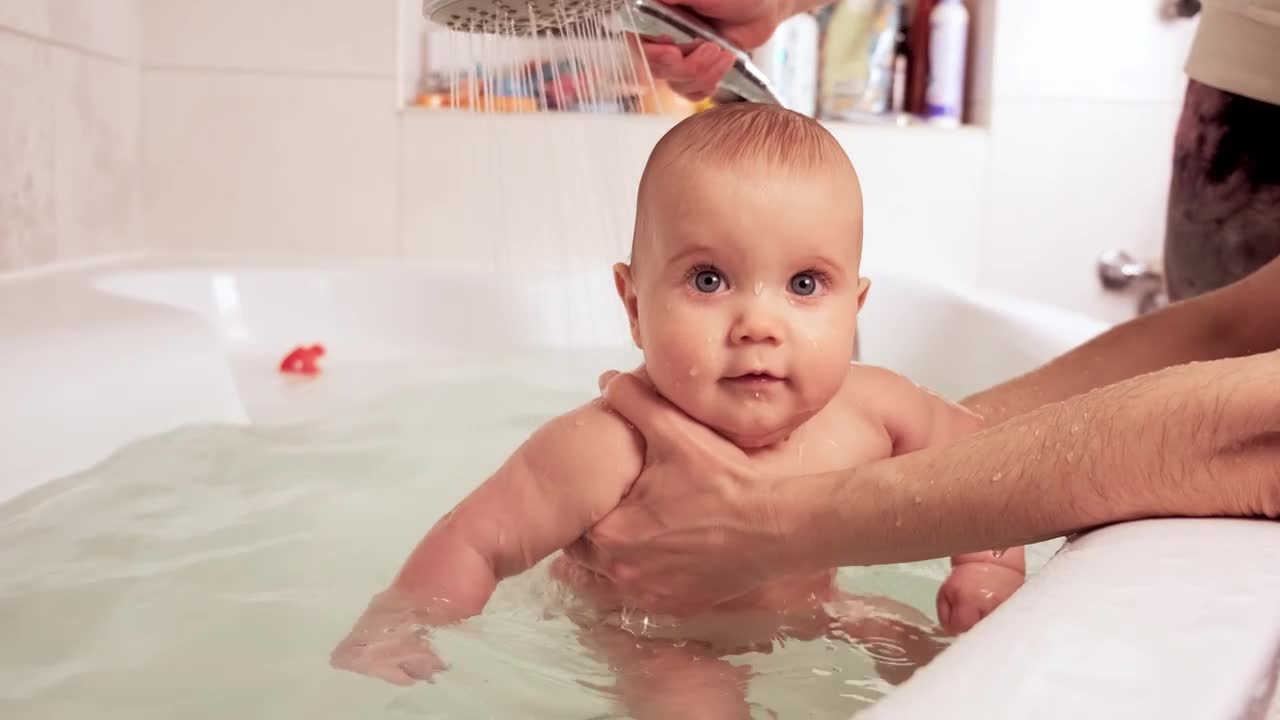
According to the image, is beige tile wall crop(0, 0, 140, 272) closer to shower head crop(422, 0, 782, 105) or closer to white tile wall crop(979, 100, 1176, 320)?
shower head crop(422, 0, 782, 105)

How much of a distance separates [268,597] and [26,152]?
48.3 inches

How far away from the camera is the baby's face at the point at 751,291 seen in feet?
2.90

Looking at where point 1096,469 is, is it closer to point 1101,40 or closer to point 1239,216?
point 1239,216

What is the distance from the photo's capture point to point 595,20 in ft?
4.02

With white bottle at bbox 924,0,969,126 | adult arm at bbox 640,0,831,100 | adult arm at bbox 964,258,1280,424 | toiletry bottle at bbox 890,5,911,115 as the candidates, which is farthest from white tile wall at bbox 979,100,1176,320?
adult arm at bbox 964,258,1280,424

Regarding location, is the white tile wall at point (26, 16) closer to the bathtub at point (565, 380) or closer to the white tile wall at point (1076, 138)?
the bathtub at point (565, 380)

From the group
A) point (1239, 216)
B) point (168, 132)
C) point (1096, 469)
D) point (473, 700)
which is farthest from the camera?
point (168, 132)

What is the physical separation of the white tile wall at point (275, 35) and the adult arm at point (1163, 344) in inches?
71.9

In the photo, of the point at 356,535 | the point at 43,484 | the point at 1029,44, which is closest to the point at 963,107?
the point at 1029,44

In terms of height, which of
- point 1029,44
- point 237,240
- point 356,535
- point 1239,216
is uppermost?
point 1029,44

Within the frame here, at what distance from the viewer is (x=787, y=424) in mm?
935

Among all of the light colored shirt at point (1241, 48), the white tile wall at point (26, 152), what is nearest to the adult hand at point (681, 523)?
the light colored shirt at point (1241, 48)

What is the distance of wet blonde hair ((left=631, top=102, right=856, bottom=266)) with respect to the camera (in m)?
0.90

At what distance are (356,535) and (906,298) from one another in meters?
1.31
